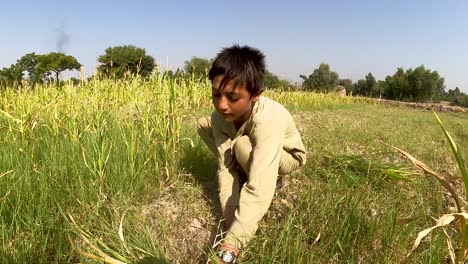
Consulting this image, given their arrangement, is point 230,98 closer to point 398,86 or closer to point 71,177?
point 71,177

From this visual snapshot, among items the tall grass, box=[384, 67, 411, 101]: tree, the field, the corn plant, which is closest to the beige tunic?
the field

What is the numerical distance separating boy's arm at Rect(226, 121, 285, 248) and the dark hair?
22 cm

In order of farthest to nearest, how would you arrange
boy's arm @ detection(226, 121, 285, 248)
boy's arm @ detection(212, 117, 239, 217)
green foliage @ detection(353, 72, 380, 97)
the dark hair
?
green foliage @ detection(353, 72, 380, 97), boy's arm @ detection(212, 117, 239, 217), the dark hair, boy's arm @ detection(226, 121, 285, 248)

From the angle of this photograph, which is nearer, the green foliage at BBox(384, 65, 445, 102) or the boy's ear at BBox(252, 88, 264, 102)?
the boy's ear at BBox(252, 88, 264, 102)

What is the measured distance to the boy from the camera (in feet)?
4.83

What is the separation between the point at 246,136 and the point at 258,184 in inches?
14.1

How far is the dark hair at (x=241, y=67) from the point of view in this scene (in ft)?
5.07

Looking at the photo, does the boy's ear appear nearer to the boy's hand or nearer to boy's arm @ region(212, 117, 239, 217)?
boy's arm @ region(212, 117, 239, 217)

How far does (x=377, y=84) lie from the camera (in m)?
61.7

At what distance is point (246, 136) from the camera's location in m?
1.81

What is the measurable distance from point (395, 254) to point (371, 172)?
113 cm

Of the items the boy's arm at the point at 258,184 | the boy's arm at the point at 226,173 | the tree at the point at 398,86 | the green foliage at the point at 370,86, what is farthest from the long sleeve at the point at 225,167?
the green foliage at the point at 370,86

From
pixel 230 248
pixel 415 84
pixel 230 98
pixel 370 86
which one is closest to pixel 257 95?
pixel 230 98

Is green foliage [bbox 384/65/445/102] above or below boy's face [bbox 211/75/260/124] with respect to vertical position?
above
